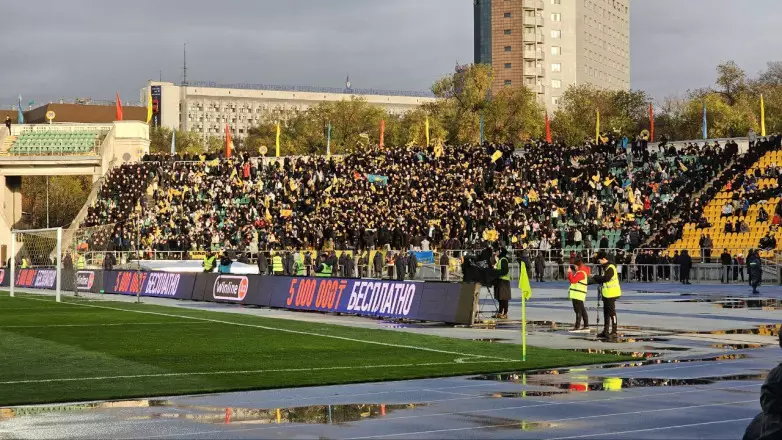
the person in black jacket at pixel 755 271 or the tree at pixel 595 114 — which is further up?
the tree at pixel 595 114

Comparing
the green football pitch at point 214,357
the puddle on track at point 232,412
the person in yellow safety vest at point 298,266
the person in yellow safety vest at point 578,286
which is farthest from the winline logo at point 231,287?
the puddle on track at point 232,412

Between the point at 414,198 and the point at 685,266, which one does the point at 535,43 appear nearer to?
the point at 414,198

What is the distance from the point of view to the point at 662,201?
59375 mm

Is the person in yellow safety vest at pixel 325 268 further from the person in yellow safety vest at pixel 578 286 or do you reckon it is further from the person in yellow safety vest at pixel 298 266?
the person in yellow safety vest at pixel 578 286

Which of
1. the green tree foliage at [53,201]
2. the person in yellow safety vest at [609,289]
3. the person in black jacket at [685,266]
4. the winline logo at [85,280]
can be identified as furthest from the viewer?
the green tree foliage at [53,201]

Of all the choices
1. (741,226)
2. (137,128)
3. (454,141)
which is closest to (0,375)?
(741,226)

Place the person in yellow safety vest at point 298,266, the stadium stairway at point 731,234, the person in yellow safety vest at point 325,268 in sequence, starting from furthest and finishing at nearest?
the person in yellow safety vest at point 298,266, the person in yellow safety vest at point 325,268, the stadium stairway at point 731,234

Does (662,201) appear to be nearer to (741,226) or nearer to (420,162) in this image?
(741,226)

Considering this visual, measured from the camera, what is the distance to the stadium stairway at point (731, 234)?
5294 cm

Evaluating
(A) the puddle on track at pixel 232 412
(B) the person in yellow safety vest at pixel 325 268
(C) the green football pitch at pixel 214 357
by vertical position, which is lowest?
(A) the puddle on track at pixel 232 412

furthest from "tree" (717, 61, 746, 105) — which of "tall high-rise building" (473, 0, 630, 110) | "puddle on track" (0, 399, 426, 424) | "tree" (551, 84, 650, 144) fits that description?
"puddle on track" (0, 399, 426, 424)

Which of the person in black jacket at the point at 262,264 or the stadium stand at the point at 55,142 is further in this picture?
the stadium stand at the point at 55,142

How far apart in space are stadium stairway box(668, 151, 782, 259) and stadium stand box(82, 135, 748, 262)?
1703 millimetres

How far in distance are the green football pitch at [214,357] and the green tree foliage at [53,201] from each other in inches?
3097
